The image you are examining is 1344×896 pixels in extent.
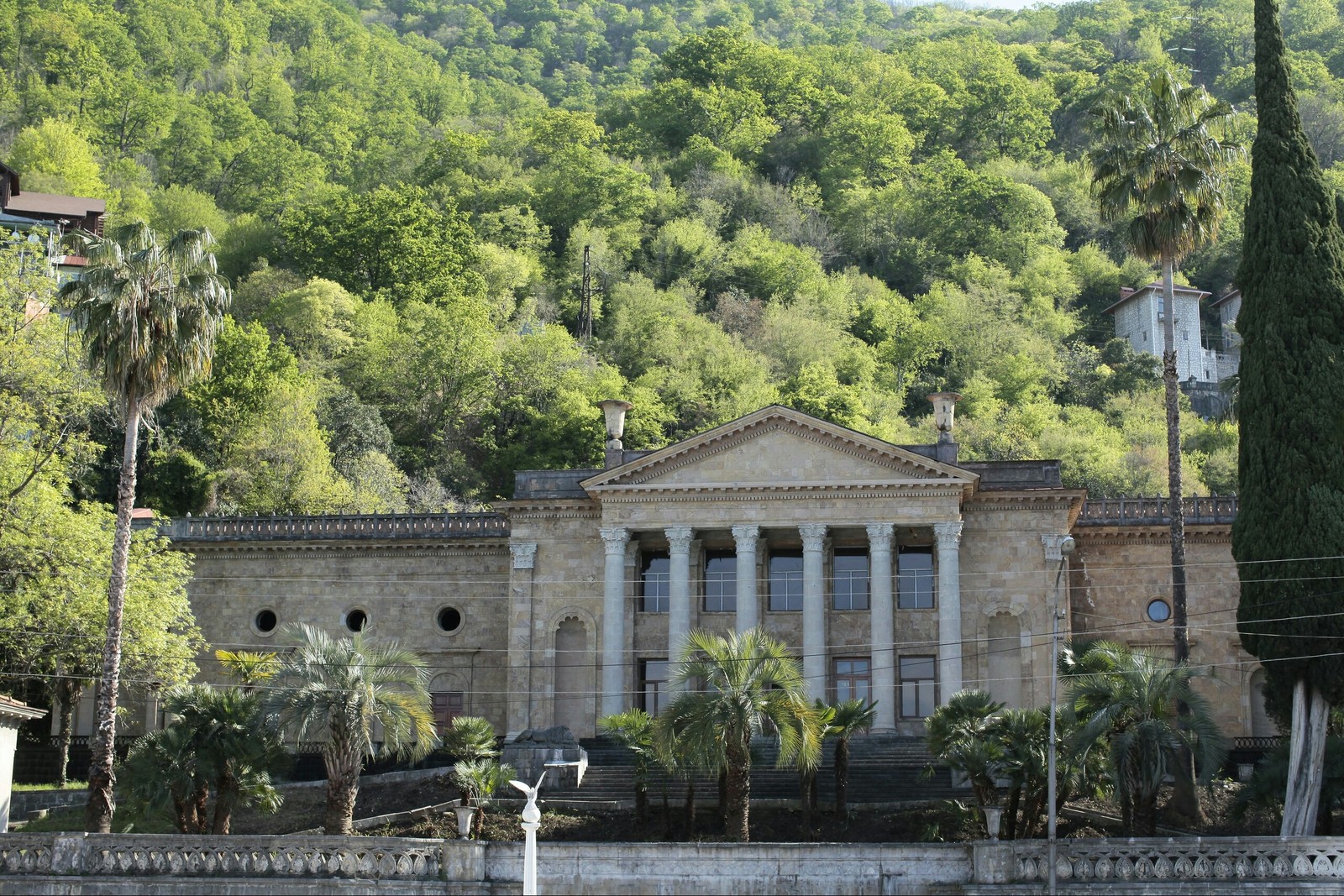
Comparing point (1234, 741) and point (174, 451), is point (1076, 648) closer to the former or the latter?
point (1234, 741)

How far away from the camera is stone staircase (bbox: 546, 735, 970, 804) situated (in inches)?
1567

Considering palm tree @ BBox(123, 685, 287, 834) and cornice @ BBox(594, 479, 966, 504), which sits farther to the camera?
cornice @ BBox(594, 479, 966, 504)

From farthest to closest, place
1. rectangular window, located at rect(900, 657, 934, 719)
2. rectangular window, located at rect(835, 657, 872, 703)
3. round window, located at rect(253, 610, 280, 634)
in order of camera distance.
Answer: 1. round window, located at rect(253, 610, 280, 634)
2. rectangular window, located at rect(835, 657, 872, 703)
3. rectangular window, located at rect(900, 657, 934, 719)

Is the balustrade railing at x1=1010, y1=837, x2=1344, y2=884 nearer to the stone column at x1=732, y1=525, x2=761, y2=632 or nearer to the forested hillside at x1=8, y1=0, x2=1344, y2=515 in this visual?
the stone column at x1=732, y1=525, x2=761, y2=632

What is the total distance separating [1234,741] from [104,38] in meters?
92.7

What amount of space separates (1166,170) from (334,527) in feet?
86.1

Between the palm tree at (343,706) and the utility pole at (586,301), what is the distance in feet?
186

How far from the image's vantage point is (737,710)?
34.5m

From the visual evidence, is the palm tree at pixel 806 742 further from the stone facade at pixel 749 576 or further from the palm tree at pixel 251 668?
the palm tree at pixel 251 668

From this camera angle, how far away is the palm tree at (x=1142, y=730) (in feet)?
110

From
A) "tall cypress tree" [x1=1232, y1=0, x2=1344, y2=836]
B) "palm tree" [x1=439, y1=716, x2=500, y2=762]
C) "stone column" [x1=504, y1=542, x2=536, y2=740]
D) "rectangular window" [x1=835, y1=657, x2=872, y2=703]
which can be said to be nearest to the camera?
"tall cypress tree" [x1=1232, y1=0, x2=1344, y2=836]

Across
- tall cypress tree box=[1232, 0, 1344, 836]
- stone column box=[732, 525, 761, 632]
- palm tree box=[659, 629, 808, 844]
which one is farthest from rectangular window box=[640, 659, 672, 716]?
tall cypress tree box=[1232, 0, 1344, 836]

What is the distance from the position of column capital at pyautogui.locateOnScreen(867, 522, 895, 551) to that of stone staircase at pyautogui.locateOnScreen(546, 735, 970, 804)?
543 cm

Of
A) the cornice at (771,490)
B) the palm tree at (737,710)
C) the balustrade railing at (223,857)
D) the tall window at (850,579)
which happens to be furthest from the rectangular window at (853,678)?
the balustrade railing at (223,857)
